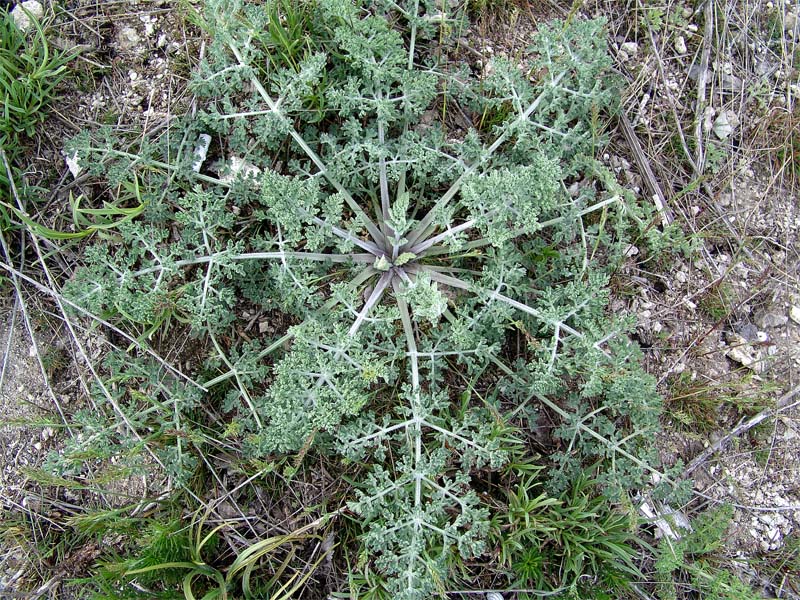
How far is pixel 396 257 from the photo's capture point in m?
3.59

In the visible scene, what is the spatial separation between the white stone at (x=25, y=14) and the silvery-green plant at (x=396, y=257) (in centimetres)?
99

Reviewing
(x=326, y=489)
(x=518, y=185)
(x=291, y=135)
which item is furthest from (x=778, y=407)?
(x=291, y=135)

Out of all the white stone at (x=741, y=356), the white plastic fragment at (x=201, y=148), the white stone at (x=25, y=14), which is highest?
the white stone at (x=25, y=14)

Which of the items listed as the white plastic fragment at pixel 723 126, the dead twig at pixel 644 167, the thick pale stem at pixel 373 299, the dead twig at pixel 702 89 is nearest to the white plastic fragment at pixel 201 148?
the thick pale stem at pixel 373 299

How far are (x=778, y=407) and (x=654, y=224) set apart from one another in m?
1.54

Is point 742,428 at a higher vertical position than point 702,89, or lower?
lower

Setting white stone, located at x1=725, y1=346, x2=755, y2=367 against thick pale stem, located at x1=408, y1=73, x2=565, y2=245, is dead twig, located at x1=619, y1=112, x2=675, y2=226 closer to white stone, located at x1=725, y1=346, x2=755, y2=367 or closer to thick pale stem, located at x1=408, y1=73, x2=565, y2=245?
thick pale stem, located at x1=408, y1=73, x2=565, y2=245

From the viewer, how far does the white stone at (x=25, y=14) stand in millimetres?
3732

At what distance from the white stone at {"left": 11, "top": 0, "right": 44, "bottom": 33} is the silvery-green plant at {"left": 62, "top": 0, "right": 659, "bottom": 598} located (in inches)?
38.9

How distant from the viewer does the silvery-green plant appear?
10.3 feet

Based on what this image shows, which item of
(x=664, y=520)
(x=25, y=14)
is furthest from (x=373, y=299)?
(x=25, y=14)

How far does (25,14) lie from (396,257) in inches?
112

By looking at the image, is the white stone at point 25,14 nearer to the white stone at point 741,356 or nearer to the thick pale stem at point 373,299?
the thick pale stem at point 373,299

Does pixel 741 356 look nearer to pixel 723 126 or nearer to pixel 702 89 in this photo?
pixel 723 126
